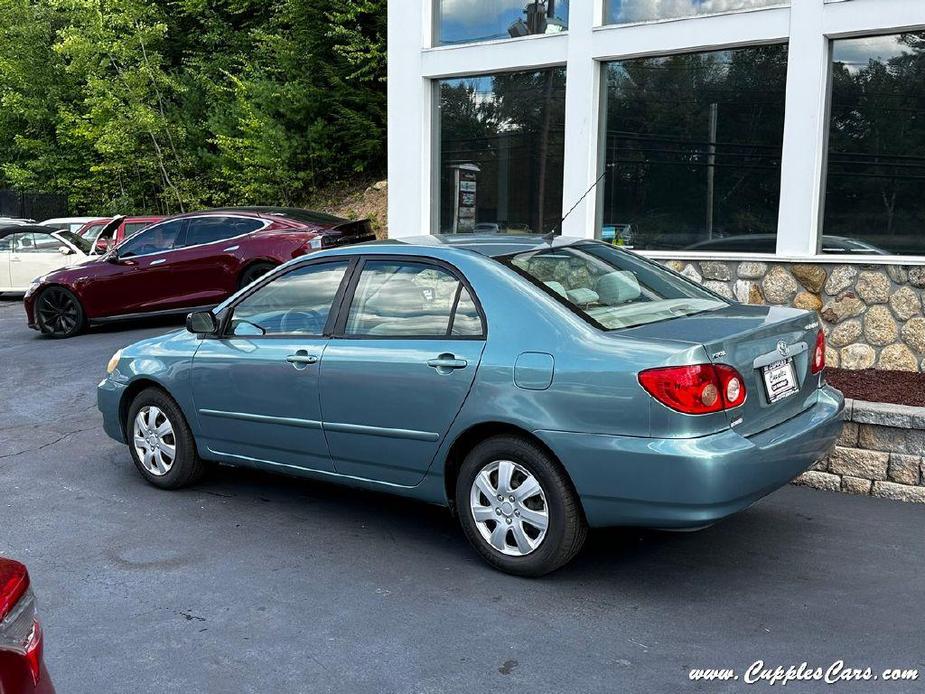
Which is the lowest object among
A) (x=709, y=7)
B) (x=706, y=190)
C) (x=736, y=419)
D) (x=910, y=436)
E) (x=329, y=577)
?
(x=329, y=577)

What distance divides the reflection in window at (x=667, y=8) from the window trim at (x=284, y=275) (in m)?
5.67

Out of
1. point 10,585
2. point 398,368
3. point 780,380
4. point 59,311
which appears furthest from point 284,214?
point 10,585

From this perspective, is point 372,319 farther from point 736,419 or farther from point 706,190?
point 706,190

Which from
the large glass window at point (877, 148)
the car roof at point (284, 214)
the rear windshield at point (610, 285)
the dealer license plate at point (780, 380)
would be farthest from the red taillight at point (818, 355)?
the car roof at point (284, 214)

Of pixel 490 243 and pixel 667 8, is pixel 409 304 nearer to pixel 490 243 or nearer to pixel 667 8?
pixel 490 243

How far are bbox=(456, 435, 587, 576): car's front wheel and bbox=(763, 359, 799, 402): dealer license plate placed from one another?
40.4 inches

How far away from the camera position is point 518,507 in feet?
14.7

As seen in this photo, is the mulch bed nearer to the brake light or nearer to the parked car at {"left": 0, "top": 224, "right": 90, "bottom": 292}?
the brake light

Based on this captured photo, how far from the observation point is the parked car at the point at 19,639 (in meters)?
2.21

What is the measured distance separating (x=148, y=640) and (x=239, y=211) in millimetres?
10297

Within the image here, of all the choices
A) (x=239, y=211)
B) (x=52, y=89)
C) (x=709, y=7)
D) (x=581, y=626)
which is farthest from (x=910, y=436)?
(x=52, y=89)

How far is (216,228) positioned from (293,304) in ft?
27.5

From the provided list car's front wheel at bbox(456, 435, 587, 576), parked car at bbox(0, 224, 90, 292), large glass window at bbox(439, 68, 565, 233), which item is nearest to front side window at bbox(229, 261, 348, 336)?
car's front wheel at bbox(456, 435, 587, 576)

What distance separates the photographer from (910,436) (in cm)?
585
